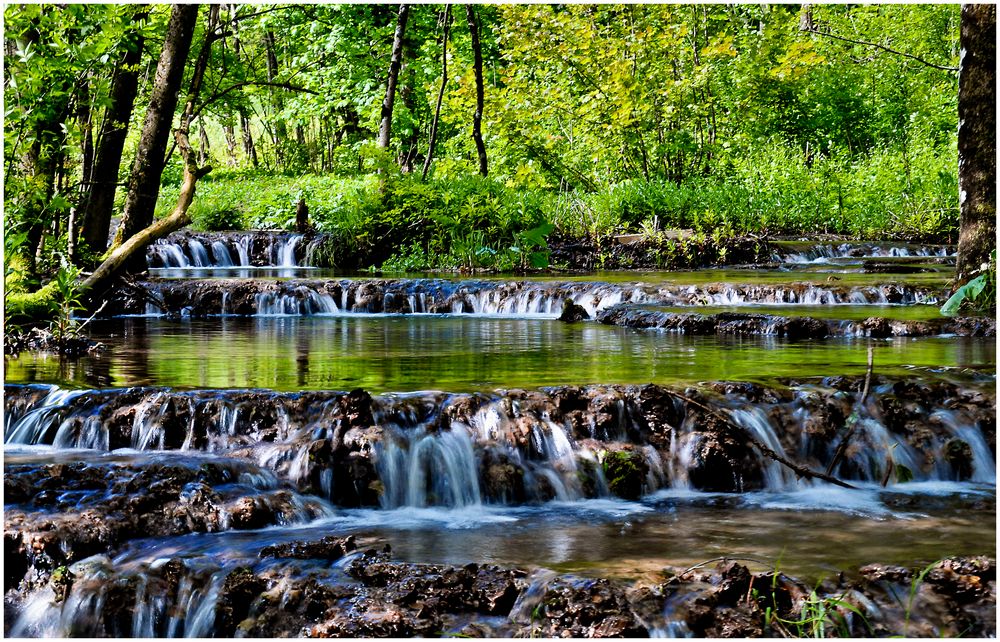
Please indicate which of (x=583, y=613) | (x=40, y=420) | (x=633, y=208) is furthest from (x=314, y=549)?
(x=633, y=208)

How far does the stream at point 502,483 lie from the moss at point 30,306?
716mm

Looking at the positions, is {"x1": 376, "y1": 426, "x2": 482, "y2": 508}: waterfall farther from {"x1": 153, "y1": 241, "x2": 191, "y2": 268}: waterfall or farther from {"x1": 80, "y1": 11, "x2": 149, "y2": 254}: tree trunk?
{"x1": 153, "y1": 241, "x2": 191, "y2": 268}: waterfall

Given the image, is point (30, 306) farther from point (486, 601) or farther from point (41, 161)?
point (486, 601)

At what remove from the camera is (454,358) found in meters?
7.84

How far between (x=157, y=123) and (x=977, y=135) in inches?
308

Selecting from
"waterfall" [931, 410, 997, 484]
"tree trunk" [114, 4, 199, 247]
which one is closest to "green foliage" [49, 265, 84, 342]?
"tree trunk" [114, 4, 199, 247]

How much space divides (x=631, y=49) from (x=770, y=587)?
16590mm

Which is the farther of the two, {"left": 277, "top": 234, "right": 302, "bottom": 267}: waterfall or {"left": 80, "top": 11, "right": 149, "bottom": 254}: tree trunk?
{"left": 277, "top": 234, "right": 302, "bottom": 267}: waterfall

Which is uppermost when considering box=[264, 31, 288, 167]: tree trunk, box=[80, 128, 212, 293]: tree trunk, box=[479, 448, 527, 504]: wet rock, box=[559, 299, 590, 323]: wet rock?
box=[264, 31, 288, 167]: tree trunk

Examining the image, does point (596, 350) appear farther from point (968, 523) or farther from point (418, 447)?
point (968, 523)

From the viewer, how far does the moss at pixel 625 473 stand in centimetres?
528

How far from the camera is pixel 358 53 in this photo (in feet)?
86.7

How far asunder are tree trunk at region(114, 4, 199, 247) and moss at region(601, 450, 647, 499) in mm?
A: 6579

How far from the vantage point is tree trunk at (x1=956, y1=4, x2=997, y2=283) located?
336 inches
